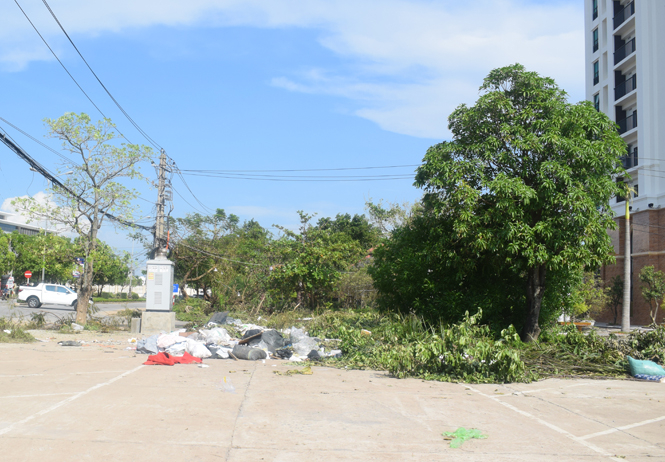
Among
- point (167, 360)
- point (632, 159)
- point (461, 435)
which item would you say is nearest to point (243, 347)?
point (167, 360)

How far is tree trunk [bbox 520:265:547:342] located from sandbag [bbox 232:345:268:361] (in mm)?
6657

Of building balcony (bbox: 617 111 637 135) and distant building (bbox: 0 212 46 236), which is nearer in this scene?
building balcony (bbox: 617 111 637 135)

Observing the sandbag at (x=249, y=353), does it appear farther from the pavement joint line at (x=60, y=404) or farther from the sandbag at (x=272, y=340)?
the pavement joint line at (x=60, y=404)

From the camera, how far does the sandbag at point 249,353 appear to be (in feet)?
41.2

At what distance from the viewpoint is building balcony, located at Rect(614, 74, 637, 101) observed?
3534 cm

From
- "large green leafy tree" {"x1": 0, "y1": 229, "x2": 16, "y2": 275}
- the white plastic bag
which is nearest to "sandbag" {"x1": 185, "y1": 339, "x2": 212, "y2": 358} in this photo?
the white plastic bag

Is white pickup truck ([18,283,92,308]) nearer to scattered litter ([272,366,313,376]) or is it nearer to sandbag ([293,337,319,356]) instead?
sandbag ([293,337,319,356])

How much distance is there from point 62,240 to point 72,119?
4.70 metres

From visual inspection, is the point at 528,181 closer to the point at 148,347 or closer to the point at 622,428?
the point at 622,428

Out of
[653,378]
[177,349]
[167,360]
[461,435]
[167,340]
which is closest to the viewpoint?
[461,435]

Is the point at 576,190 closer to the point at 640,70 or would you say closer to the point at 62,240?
the point at 62,240

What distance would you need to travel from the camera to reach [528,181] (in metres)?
12.8

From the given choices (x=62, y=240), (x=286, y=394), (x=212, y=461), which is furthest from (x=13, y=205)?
(x=212, y=461)

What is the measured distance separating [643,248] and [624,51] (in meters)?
13.6
